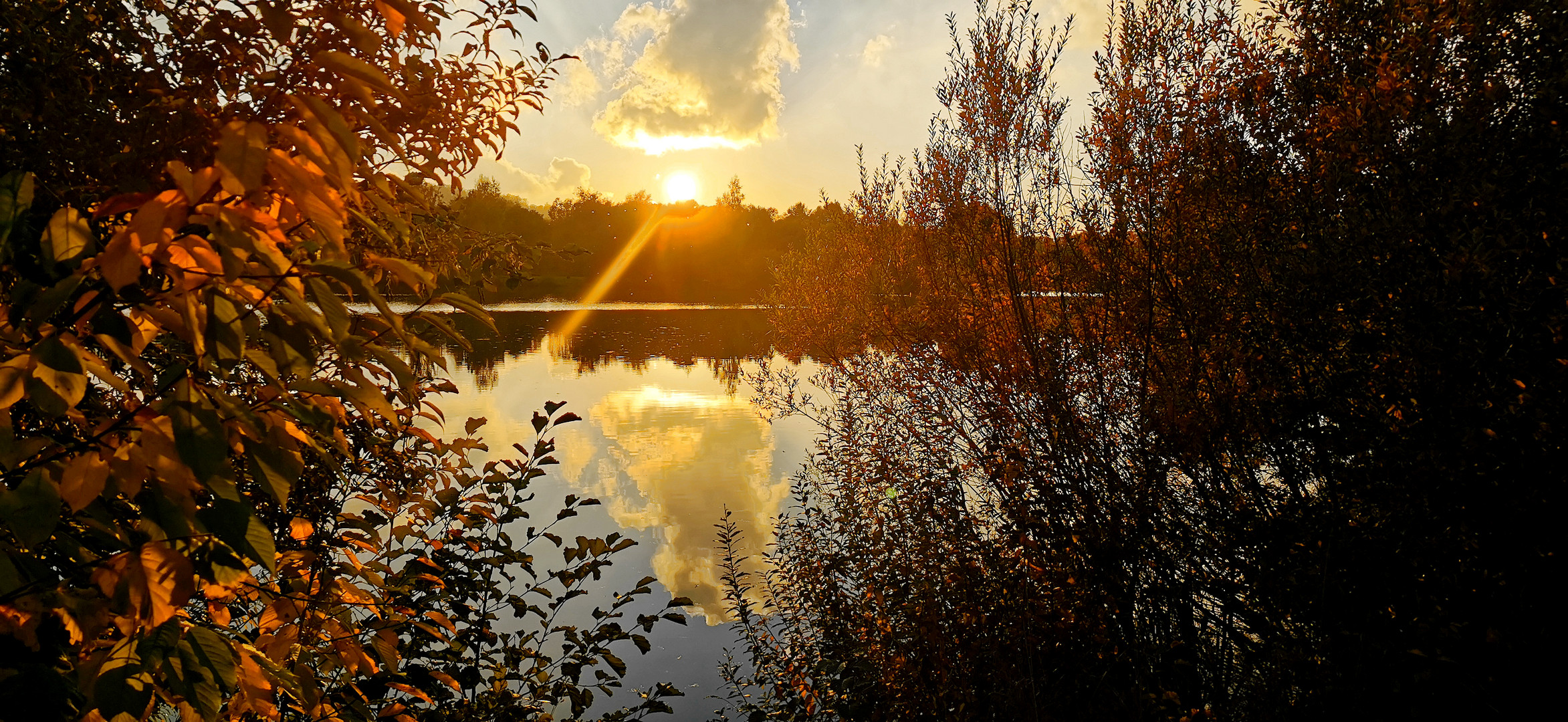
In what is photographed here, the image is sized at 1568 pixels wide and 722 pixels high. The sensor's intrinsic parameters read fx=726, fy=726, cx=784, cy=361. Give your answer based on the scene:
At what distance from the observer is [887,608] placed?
14.8 feet

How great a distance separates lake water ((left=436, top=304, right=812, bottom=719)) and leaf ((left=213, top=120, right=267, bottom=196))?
6.58 feet

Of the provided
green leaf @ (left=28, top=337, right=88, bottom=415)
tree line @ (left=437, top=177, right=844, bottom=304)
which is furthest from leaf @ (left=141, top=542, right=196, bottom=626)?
tree line @ (left=437, top=177, right=844, bottom=304)

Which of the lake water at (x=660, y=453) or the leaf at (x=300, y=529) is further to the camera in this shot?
the lake water at (x=660, y=453)

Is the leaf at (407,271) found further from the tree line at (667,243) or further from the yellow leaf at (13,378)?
the tree line at (667,243)

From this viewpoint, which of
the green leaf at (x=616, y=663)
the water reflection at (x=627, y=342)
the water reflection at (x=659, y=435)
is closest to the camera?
the green leaf at (x=616, y=663)

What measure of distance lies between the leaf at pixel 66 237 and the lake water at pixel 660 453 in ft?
6.36

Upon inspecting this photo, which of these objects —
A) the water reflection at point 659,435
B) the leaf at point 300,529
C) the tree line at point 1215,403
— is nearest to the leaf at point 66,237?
the leaf at point 300,529

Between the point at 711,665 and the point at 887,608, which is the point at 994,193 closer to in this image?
the point at 887,608

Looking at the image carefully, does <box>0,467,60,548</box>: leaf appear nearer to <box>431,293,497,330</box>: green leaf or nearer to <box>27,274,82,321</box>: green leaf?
<box>27,274,82,321</box>: green leaf

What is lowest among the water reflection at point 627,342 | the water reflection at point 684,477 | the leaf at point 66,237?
the water reflection at point 684,477

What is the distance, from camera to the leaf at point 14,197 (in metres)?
0.74

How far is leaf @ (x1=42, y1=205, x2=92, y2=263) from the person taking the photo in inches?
28.5

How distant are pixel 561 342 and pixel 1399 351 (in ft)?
70.2

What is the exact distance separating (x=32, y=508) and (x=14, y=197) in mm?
329
